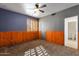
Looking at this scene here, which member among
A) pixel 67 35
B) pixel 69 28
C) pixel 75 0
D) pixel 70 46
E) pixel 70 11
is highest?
pixel 70 11

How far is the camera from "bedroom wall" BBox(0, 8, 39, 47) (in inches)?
232

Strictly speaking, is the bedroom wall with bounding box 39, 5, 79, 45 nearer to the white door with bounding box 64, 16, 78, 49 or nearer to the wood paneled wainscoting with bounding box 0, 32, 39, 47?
the white door with bounding box 64, 16, 78, 49

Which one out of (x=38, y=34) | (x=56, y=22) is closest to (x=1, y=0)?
(x=56, y=22)

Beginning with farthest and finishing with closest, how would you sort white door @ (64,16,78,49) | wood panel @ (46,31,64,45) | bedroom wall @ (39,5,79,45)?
wood panel @ (46,31,64,45), bedroom wall @ (39,5,79,45), white door @ (64,16,78,49)

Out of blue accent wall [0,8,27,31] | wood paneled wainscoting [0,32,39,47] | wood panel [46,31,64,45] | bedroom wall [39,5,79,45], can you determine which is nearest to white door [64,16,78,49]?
bedroom wall [39,5,79,45]

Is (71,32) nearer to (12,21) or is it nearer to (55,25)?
(55,25)

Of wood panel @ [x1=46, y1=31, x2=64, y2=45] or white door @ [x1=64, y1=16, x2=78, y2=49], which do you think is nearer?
white door @ [x1=64, y1=16, x2=78, y2=49]

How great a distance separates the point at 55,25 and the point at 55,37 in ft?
3.08

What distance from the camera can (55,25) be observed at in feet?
24.1

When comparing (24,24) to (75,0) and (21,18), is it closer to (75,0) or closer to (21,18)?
(21,18)

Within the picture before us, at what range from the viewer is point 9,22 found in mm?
6355

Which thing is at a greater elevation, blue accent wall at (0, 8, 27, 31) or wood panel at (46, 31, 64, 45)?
blue accent wall at (0, 8, 27, 31)

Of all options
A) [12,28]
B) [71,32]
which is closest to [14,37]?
[12,28]

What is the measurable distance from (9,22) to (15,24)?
1.91ft
